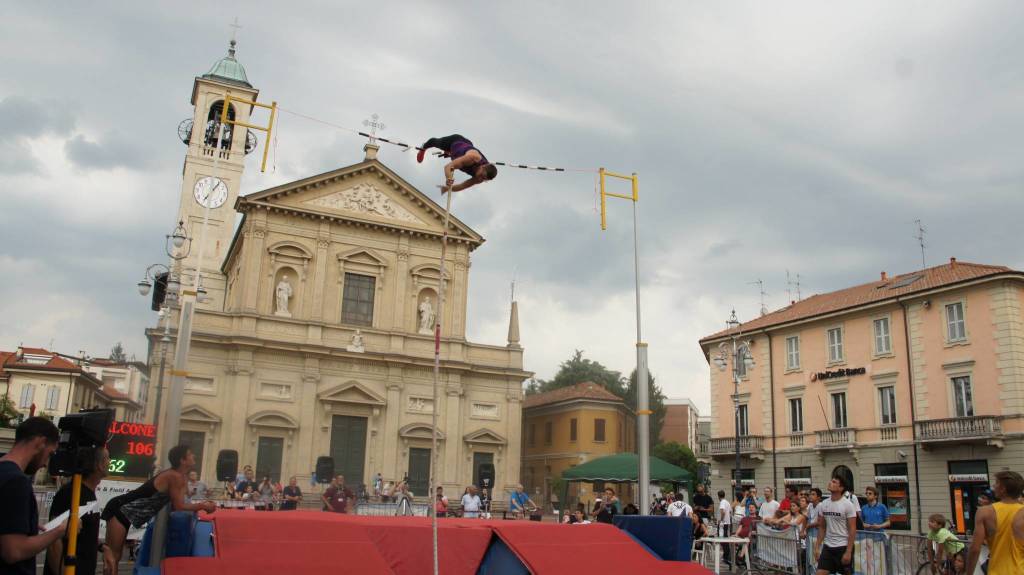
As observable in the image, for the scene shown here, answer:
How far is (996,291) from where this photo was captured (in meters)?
28.4

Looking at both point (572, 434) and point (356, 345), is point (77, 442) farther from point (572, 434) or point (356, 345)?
point (572, 434)

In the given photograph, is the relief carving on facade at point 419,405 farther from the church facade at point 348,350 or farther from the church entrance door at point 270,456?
the church entrance door at point 270,456

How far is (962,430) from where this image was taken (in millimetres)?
27953

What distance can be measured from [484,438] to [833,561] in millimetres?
26013

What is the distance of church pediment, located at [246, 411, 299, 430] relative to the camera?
30.9m

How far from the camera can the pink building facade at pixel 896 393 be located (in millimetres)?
27750

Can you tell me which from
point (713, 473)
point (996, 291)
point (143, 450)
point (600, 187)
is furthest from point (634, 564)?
point (713, 473)

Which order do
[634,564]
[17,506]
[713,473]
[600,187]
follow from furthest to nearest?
[713,473]
[600,187]
[634,564]
[17,506]

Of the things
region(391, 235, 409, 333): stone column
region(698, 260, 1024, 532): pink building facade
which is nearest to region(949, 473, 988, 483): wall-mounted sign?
region(698, 260, 1024, 532): pink building facade

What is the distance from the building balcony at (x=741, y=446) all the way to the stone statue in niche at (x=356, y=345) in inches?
690

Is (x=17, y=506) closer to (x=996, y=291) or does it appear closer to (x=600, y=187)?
(x=600, y=187)

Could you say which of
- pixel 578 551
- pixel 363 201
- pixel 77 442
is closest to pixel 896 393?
pixel 363 201

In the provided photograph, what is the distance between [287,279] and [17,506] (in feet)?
103

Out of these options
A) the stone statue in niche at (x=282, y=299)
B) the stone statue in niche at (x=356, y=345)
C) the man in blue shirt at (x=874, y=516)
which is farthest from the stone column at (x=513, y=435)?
the man in blue shirt at (x=874, y=516)
